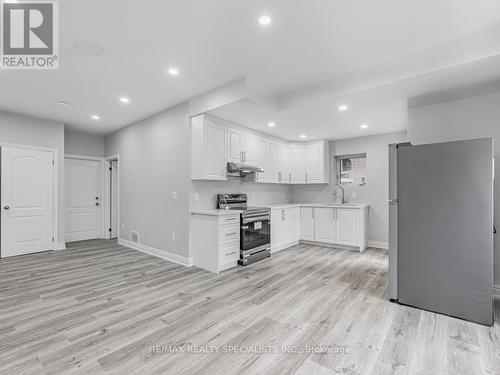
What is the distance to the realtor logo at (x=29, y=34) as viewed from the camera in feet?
6.93

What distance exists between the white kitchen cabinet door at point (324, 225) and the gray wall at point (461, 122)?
243cm

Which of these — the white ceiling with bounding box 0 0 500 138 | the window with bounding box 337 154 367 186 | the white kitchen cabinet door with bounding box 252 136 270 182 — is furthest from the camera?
the window with bounding box 337 154 367 186

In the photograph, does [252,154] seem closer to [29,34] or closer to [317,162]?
[317,162]

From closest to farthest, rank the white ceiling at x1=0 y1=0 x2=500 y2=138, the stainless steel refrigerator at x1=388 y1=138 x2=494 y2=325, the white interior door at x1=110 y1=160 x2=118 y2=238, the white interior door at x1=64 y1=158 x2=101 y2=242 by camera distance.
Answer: the white ceiling at x1=0 y1=0 x2=500 y2=138 < the stainless steel refrigerator at x1=388 y1=138 x2=494 y2=325 < the white interior door at x1=64 y1=158 x2=101 y2=242 < the white interior door at x1=110 y1=160 x2=118 y2=238

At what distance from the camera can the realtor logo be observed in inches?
83.1

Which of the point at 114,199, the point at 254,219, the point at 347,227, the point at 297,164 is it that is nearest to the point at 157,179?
the point at 254,219

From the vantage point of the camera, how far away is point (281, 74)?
321 centimetres

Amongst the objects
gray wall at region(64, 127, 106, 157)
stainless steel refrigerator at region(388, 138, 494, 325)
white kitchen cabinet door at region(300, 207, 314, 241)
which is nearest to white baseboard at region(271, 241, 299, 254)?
white kitchen cabinet door at region(300, 207, 314, 241)

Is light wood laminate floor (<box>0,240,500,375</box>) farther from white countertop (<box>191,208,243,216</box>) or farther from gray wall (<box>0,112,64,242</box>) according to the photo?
gray wall (<box>0,112,64,242</box>)

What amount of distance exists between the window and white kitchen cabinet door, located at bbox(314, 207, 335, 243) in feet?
3.55

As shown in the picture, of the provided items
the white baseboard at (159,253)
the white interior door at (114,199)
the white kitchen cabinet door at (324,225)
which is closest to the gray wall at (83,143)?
the white interior door at (114,199)

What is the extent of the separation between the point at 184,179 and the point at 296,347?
3.05 m

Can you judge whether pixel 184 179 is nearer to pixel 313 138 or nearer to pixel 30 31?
pixel 30 31

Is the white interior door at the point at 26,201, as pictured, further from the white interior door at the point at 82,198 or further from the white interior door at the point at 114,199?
the white interior door at the point at 114,199
